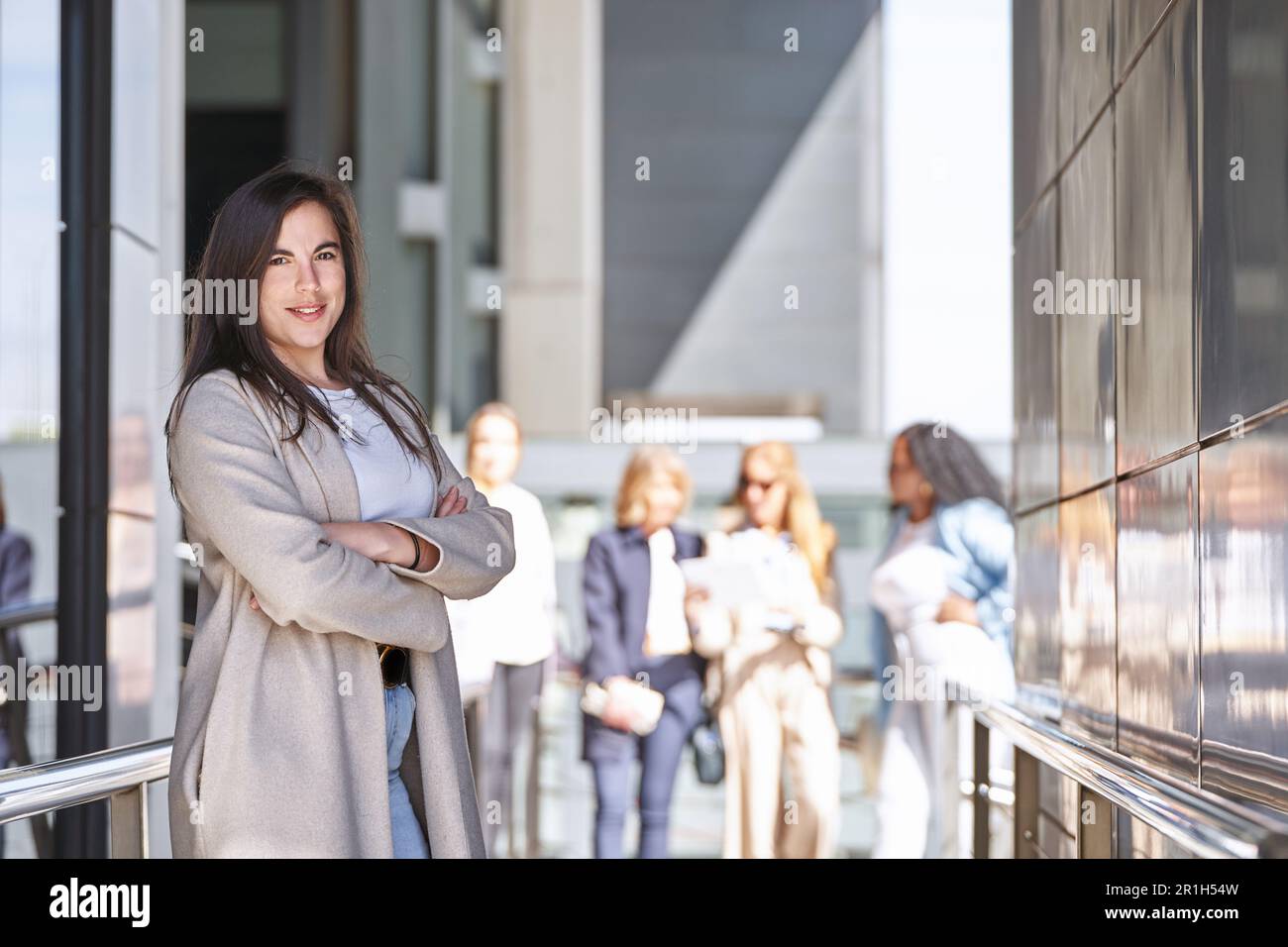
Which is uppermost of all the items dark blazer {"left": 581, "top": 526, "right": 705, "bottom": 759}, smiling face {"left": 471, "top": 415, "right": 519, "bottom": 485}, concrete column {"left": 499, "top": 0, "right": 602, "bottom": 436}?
concrete column {"left": 499, "top": 0, "right": 602, "bottom": 436}

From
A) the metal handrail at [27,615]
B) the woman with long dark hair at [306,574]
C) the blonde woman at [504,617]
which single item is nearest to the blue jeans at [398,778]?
the woman with long dark hair at [306,574]

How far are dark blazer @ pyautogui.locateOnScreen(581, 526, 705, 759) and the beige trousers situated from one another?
0.18 metres

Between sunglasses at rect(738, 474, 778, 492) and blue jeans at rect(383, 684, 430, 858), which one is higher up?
sunglasses at rect(738, 474, 778, 492)

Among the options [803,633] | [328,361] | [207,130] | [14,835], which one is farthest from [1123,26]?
[207,130]

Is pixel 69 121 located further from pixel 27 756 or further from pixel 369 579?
pixel 369 579

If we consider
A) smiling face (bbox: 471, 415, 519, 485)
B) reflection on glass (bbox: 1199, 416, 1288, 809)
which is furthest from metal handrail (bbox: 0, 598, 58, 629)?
reflection on glass (bbox: 1199, 416, 1288, 809)

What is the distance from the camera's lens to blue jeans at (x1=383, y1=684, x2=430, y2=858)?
6.54 ft

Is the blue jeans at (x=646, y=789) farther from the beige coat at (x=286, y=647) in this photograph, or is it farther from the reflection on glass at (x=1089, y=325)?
the beige coat at (x=286, y=647)

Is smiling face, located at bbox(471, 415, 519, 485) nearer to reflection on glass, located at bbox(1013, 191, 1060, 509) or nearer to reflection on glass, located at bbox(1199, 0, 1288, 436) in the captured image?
reflection on glass, located at bbox(1013, 191, 1060, 509)

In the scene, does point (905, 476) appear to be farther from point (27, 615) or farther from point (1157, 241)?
point (27, 615)

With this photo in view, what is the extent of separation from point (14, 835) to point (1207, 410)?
369 centimetres

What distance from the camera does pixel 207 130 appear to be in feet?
37.5

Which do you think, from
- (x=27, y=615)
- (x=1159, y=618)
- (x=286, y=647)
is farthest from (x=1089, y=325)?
(x=27, y=615)

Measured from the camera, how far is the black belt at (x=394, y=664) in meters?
2.00
